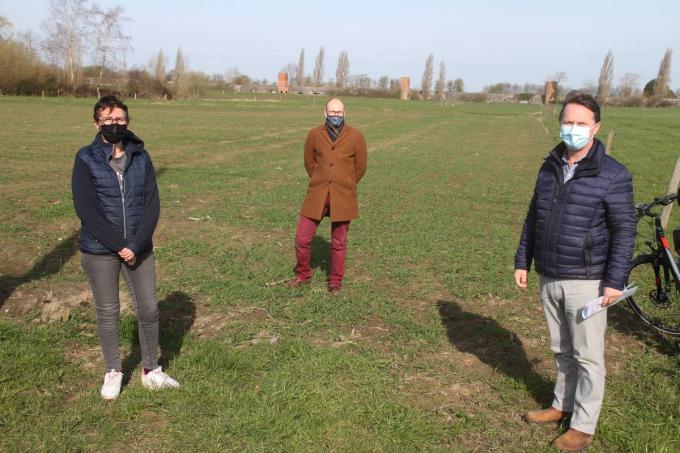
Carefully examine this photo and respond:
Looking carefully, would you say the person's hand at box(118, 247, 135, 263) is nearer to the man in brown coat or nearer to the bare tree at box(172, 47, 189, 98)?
the man in brown coat

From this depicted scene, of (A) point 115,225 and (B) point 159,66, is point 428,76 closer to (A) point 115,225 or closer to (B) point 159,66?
(B) point 159,66

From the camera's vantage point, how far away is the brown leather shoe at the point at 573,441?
3.27 metres

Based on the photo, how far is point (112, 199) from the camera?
11.5 feet

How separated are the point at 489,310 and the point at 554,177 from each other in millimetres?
2613

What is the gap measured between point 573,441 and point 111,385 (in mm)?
3114

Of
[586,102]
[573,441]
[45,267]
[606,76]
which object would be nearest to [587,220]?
[586,102]

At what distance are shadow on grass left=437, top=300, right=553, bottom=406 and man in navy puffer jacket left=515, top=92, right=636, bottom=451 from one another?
66 centimetres

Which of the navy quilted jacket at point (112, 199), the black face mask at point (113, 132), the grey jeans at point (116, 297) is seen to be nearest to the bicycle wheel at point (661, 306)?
the grey jeans at point (116, 297)

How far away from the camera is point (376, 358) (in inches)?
174

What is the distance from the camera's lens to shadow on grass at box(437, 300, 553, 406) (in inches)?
162

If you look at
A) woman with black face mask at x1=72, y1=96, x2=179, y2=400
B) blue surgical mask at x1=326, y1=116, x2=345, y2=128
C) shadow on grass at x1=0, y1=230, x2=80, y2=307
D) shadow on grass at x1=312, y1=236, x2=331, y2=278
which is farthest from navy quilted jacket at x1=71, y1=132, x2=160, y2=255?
shadow on grass at x1=312, y1=236, x2=331, y2=278

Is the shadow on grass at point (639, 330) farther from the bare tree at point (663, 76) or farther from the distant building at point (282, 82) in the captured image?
the distant building at point (282, 82)

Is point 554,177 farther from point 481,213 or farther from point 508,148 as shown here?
point 508,148

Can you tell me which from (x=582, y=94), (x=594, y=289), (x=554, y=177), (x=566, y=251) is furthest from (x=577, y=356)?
(x=582, y=94)
